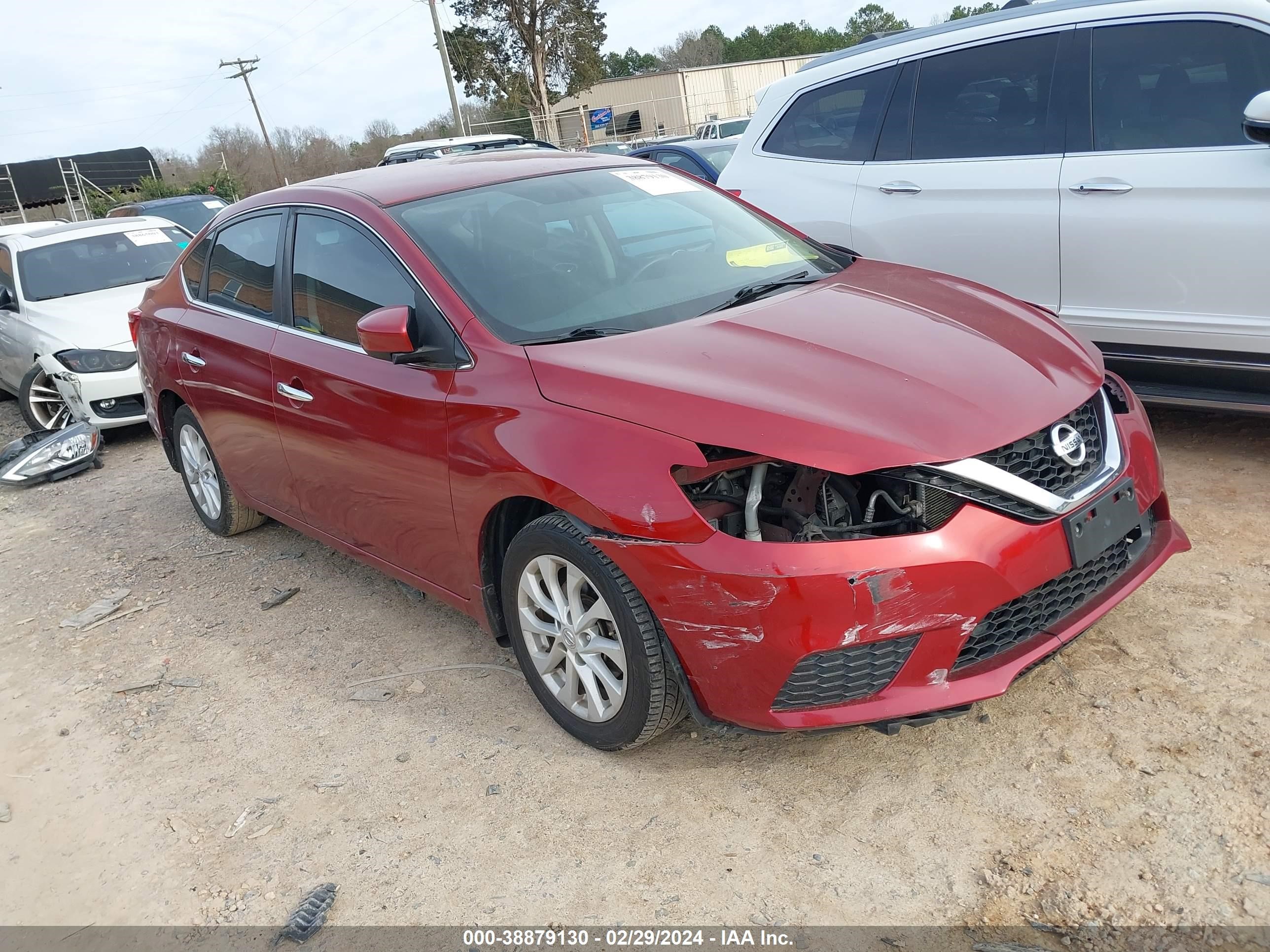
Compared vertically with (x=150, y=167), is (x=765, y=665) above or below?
below

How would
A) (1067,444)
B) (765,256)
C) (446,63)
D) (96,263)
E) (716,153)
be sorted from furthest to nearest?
1. (446,63)
2. (716,153)
3. (96,263)
4. (765,256)
5. (1067,444)

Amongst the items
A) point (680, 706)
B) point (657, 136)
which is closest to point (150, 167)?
point (657, 136)

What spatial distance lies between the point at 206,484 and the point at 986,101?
14.1ft

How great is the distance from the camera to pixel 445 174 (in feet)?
12.7

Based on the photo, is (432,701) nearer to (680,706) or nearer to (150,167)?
(680,706)

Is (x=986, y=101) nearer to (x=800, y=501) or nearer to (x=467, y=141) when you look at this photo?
(x=800, y=501)

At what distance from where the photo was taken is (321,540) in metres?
4.20

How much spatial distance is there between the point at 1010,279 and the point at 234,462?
3.67 meters

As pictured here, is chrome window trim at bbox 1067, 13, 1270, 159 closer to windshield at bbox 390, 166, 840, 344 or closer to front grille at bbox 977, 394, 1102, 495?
windshield at bbox 390, 166, 840, 344

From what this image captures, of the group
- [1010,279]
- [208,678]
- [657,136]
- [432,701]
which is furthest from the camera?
[657,136]

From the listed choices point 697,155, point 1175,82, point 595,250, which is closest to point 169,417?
point 595,250

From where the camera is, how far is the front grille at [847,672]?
7.98 feet

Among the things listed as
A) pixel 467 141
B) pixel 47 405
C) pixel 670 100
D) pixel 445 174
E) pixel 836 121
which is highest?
pixel 670 100

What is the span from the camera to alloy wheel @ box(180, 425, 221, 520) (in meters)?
5.12
